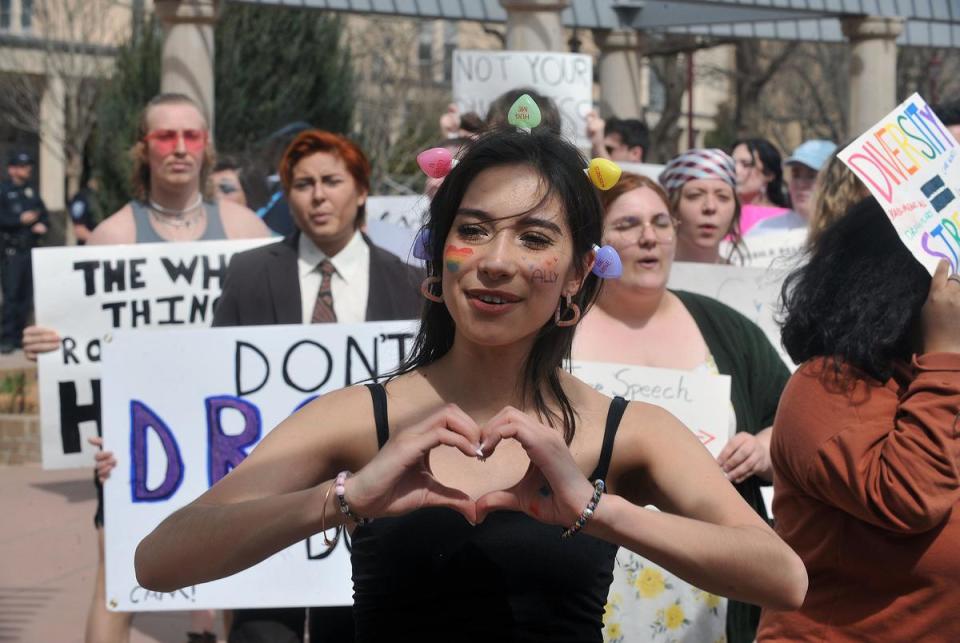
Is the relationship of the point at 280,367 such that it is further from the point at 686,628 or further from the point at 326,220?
the point at 686,628

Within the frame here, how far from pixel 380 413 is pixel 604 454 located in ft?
1.26

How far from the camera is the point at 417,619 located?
2529 millimetres

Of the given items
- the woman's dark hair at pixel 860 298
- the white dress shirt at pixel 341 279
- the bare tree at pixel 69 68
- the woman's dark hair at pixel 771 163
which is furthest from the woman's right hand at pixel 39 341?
the bare tree at pixel 69 68

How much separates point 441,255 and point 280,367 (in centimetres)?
237

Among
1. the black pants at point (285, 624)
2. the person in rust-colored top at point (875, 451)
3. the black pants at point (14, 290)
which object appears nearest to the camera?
the person in rust-colored top at point (875, 451)

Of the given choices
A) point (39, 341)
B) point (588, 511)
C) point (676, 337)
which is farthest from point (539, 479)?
point (39, 341)

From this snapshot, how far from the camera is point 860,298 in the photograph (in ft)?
10.7

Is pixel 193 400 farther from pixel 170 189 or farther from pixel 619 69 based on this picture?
pixel 619 69

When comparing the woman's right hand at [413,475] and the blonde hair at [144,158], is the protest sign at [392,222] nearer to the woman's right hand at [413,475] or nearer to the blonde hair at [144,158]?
the blonde hair at [144,158]

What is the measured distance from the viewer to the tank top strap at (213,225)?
19.5ft

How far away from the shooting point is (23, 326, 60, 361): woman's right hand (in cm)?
553

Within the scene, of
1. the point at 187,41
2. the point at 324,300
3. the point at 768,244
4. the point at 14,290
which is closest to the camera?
the point at 324,300

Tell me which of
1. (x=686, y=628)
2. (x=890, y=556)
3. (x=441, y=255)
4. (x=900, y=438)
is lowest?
(x=686, y=628)

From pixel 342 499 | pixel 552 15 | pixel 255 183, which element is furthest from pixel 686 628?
pixel 552 15
